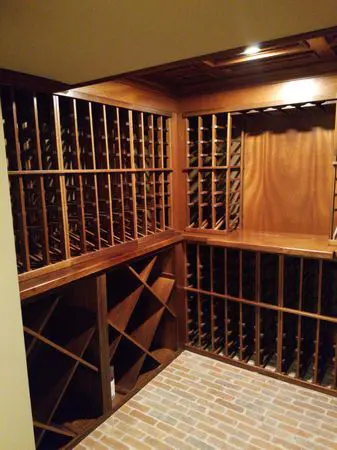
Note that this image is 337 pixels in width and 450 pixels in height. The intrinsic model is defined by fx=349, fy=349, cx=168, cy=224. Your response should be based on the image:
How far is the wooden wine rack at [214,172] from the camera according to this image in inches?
96.3

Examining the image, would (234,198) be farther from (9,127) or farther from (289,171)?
(9,127)

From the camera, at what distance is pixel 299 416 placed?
1.99 m

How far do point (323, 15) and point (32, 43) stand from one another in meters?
0.79

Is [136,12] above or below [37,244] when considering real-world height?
above

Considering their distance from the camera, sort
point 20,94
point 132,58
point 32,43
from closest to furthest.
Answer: point 32,43 < point 132,58 < point 20,94

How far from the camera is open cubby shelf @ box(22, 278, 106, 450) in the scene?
1.79 metres

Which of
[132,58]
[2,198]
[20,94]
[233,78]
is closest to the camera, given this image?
[2,198]

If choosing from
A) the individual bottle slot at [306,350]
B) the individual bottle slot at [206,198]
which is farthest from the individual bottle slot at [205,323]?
the individual bottle slot at [306,350]

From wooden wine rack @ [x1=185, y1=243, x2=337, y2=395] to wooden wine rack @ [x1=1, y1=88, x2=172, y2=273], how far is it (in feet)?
1.71

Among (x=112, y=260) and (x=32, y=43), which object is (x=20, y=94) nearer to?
(x=32, y=43)

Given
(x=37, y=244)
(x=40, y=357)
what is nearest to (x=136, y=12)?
(x=37, y=244)

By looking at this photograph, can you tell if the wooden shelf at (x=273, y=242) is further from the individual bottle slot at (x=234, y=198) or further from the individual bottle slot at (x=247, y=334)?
the individual bottle slot at (x=247, y=334)

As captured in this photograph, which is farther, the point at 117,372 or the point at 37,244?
the point at 117,372

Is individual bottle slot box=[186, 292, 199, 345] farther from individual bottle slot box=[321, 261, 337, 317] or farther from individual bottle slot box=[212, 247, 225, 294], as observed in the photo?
individual bottle slot box=[321, 261, 337, 317]
